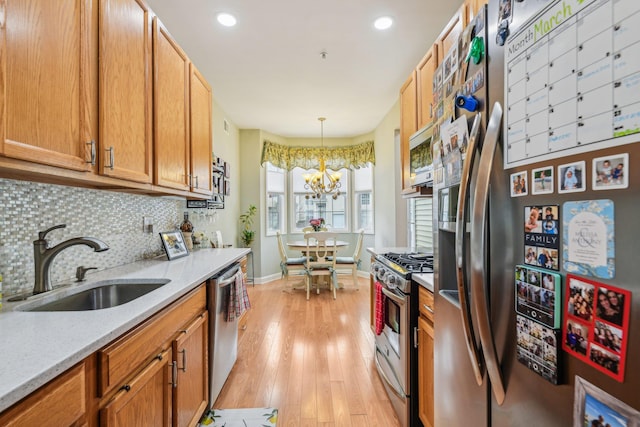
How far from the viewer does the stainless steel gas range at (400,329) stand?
1.71 meters

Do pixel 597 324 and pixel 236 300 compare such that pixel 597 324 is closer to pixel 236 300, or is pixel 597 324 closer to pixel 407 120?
pixel 236 300

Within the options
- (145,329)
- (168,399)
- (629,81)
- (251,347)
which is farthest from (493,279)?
(251,347)

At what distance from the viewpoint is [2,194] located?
125 cm

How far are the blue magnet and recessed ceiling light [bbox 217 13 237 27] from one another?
2.32m

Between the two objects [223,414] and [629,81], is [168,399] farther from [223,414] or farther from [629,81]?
[629,81]

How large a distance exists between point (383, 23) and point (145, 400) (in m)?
3.00

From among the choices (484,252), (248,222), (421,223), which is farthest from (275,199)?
(484,252)

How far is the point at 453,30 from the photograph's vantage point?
1.77 meters

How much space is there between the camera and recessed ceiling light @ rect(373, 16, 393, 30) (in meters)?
2.51

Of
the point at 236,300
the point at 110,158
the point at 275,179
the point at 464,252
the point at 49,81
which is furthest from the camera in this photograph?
the point at 275,179

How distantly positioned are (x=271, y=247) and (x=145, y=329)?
4679mm

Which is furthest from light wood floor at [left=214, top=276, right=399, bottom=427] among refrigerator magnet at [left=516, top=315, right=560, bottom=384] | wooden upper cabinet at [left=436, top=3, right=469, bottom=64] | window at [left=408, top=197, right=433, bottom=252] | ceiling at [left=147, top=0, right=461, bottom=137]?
ceiling at [left=147, top=0, right=461, bottom=137]

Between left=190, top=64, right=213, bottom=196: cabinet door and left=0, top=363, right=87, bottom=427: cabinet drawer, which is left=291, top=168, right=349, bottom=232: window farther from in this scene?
left=0, top=363, right=87, bottom=427: cabinet drawer

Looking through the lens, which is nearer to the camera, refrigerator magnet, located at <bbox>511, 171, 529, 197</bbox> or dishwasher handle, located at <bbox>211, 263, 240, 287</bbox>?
refrigerator magnet, located at <bbox>511, 171, 529, 197</bbox>
